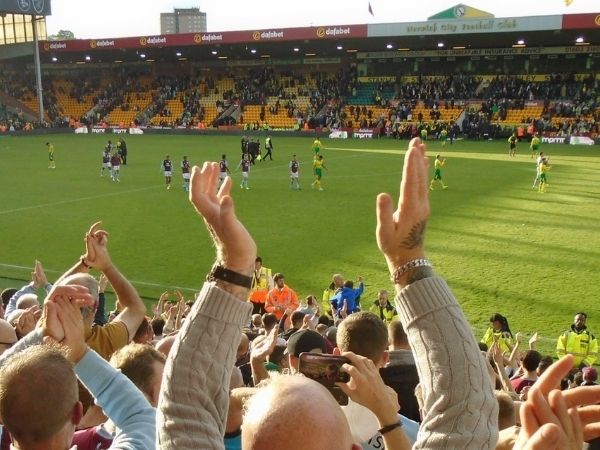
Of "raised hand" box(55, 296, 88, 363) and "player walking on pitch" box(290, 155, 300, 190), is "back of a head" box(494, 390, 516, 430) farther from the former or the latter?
"player walking on pitch" box(290, 155, 300, 190)

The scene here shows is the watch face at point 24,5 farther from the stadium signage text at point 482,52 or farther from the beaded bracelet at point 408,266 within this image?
the beaded bracelet at point 408,266

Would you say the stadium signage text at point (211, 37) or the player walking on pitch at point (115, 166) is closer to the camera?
the player walking on pitch at point (115, 166)

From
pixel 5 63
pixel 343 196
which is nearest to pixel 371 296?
pixel 343 196

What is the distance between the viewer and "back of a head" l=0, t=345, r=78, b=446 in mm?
2457

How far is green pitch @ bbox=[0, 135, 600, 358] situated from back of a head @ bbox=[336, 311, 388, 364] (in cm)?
731

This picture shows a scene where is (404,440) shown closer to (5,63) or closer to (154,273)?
(154,273)

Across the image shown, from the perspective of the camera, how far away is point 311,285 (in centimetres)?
1398

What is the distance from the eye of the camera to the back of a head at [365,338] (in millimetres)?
3863

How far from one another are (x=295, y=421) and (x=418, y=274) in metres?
0.69

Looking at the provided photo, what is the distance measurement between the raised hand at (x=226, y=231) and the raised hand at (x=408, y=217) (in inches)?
18.9

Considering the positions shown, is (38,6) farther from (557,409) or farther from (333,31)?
(557,409)

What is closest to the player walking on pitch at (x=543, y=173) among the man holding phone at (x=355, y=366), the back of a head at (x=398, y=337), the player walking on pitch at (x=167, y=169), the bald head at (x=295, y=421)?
the player walking on pitch at (x=167, y=169)

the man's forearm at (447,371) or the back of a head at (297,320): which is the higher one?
the man's forearm at (447,371)

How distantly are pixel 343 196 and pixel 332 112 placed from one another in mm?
33546
